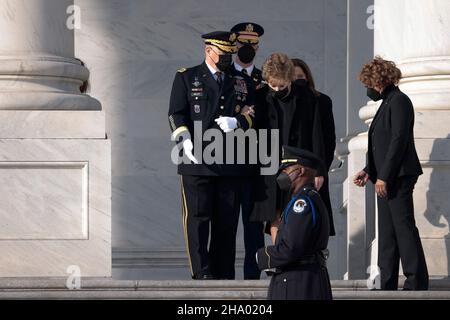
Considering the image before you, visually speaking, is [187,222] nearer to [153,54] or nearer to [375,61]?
[375,61]

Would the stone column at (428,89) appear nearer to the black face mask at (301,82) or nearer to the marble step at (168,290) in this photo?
the black face mask at (301,82)

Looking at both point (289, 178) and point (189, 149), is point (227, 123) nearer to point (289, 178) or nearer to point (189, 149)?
point (189, 149)

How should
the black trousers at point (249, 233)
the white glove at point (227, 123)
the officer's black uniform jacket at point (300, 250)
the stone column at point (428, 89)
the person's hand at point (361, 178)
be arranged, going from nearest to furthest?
the officer's black uniform jacket at point (300, 250) → the white glove at point (227, 123) → the black trousers at point (249, 233) → the person's hand at point (361, 178) → the stone column at point (428, 89)

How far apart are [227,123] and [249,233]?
121cm

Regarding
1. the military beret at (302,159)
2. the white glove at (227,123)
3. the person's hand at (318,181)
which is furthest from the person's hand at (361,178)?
the military beret at (302,159)

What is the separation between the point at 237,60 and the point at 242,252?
562 centimetres

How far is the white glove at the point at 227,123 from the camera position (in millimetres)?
20766

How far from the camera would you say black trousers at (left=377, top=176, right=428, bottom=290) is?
20297mm

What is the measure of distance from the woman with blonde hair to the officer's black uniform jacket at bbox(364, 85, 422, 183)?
2.01 feet

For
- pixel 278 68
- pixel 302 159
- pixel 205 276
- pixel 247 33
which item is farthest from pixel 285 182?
pixel 247 33

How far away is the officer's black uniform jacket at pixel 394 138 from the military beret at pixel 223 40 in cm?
168

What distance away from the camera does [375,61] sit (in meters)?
20.7

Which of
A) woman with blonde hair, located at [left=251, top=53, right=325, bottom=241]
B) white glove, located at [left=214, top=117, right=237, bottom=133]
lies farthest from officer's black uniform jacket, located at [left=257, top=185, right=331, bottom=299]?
white glove, located at [left=214, top=117, right=237, bottom=133]

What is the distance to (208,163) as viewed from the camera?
20688 millimetres
